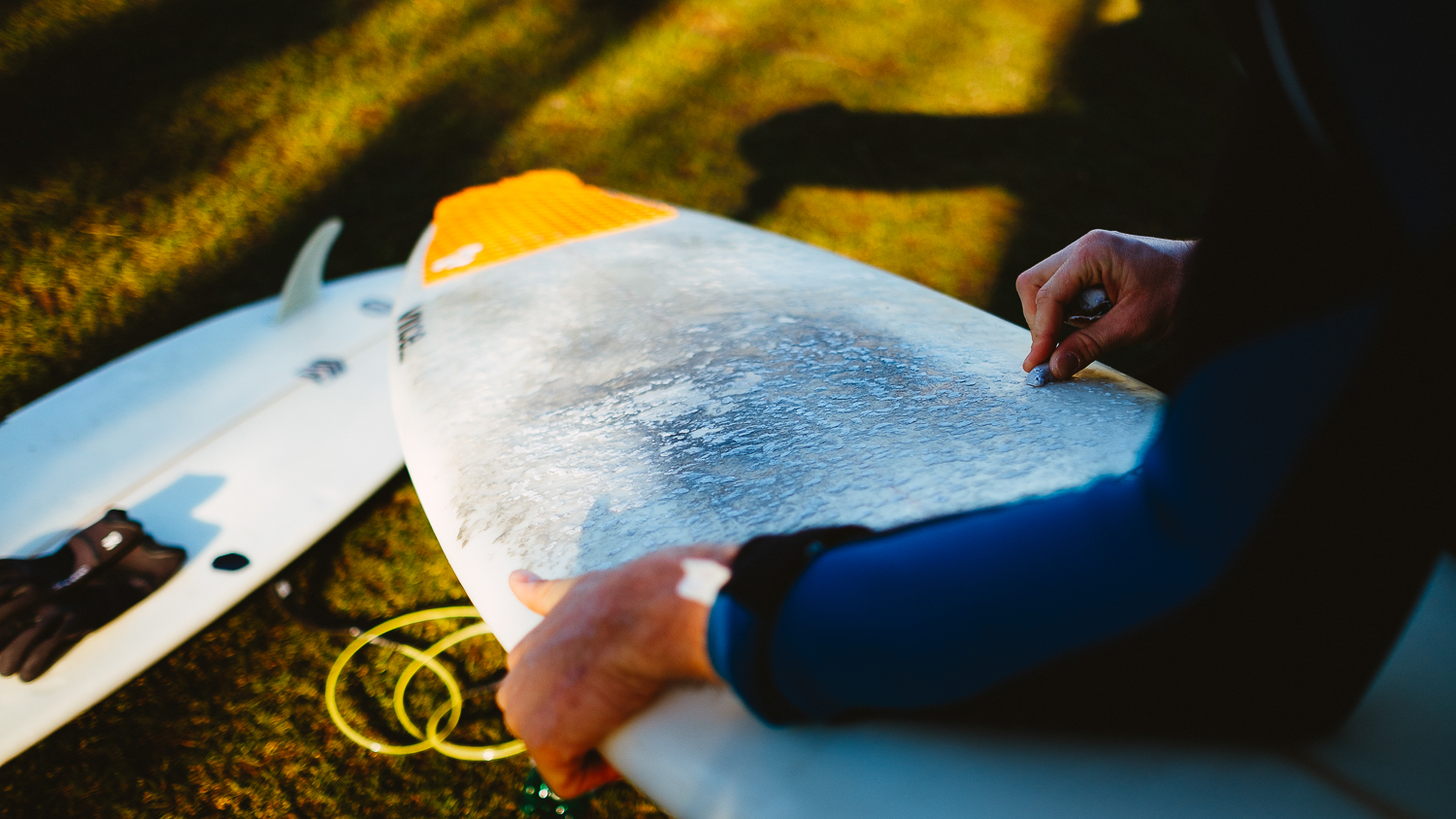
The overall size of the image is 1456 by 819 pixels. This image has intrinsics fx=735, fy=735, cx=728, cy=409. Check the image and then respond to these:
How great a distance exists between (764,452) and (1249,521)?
462 millimetres

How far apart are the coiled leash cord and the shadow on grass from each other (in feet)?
5.82

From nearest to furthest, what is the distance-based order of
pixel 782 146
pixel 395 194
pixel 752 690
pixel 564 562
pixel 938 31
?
pixel 752 690, pixel 564 562, pixel 395 194, pixel 782 146, pixel 938 31

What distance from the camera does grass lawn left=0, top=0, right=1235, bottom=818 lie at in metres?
1.23

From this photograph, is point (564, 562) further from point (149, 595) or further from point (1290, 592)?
point (149, 595)

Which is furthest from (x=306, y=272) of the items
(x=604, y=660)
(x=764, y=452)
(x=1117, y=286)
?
(x=1117, y=286)

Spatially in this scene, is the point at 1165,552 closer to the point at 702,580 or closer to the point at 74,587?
the point at 702,580

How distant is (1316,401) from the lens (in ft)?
1.32

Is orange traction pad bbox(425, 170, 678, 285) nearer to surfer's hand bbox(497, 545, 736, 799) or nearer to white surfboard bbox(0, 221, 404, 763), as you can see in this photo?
white surfboard bbox(0, 221, 404, 763)

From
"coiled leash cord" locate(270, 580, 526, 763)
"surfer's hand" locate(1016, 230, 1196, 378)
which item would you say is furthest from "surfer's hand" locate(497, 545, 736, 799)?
"coiled leash cord" locate(270, 580, 526, 763)

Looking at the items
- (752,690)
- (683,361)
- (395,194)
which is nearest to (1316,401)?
(752,690)

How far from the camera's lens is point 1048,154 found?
304cm

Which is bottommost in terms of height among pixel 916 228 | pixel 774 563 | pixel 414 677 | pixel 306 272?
pixel 414 677

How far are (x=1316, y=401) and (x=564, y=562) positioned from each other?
0.61m

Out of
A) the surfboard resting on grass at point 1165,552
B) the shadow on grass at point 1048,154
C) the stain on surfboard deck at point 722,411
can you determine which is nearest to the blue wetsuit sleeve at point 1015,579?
the surfboard resting on grass at point 1165,552
